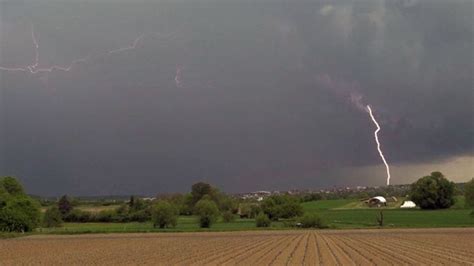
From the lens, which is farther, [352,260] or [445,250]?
[445,250]

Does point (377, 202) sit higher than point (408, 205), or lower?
higher

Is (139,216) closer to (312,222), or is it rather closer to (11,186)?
(11,186)

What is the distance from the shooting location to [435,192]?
144500 millimetres

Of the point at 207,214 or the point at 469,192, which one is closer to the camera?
the point at 469,192

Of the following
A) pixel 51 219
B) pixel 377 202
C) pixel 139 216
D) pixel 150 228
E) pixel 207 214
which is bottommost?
pixel 150 228

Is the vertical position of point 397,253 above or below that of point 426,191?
below

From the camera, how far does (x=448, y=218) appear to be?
112 m

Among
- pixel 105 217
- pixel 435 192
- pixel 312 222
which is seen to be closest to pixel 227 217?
pixel 312 222

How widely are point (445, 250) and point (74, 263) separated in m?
29.5

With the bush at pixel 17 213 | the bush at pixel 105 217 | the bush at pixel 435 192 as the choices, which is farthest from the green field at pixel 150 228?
the bush at pixel 435 192

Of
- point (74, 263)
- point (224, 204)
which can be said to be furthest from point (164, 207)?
point (74, 263)

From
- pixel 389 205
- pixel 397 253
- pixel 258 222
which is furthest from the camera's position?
pixel 389 205

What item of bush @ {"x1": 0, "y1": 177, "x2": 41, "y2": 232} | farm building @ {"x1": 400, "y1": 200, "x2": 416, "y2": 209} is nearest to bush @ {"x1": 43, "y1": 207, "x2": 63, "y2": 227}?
bush @ {"x1": 0, "y1": 177, "x2": 41, "y2": 232}

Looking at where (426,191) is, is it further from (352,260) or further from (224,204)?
(352,260)
